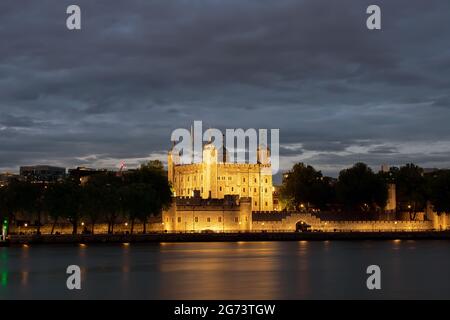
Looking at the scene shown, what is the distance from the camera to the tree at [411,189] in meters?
105

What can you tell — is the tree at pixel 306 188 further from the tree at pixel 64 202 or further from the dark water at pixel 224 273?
the tree at pixel 64 202

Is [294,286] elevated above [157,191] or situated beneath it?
situated beneath

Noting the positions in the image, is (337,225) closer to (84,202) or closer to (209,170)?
(209,170)

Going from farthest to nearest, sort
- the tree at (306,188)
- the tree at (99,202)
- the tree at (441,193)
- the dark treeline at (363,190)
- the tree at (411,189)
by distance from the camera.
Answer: the tree at (306,188) → the tree at (411,189) → the dark treeline at (363,190) → the tree at (441,193) → the tree at (99,202)

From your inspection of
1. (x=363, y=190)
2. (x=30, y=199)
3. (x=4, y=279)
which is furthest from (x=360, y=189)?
(x=4, y=279)

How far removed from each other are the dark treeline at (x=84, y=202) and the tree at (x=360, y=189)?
75.2 feet

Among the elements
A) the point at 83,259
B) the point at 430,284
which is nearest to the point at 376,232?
the point at 83,259

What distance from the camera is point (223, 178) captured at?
374 ft

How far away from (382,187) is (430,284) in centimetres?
5767

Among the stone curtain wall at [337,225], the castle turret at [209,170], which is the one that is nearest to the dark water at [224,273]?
the stone curtain wall at [337,225]

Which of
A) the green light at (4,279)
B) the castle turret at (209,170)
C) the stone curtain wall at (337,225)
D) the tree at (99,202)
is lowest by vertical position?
the green light at (4,279)

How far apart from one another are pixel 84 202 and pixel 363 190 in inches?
1372
